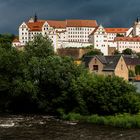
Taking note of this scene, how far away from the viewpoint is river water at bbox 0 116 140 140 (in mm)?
40250

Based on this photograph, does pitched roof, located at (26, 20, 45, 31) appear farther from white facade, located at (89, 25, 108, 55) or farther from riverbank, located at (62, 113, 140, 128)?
riverbank, located at (62, 113, 140, 128)

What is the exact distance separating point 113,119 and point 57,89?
11727 millimetres

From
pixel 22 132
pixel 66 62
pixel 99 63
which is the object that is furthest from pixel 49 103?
pixel 99 63

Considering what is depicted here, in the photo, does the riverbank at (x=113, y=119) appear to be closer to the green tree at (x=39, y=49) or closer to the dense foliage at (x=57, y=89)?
the dense foliage at (x=57, y=89)

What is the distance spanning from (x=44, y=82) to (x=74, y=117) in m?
8.86

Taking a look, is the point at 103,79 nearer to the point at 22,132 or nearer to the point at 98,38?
the point at 22,132

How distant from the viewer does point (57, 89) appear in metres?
57.6

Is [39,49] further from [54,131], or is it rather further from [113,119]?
[54,131]

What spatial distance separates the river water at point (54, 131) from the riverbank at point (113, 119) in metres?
1.31

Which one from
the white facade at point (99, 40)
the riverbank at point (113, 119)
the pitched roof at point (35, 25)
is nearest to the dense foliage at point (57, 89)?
the riverbank at point (113, 119)

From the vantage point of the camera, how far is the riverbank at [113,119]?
4588 cm

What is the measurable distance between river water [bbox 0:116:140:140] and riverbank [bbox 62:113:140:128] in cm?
131

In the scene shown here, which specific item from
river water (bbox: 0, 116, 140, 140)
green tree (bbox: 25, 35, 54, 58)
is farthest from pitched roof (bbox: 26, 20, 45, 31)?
river water (bbox: 0, 116, 140, 140)

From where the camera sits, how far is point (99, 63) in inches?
2958
